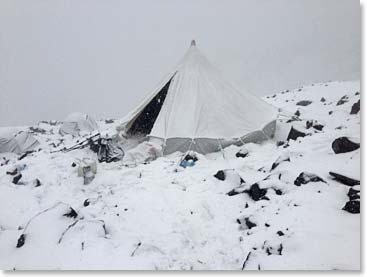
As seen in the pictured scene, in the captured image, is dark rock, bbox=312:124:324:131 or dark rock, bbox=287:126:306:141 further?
dark rock, bbox=312:124:324:131

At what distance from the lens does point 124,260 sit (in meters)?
2.68

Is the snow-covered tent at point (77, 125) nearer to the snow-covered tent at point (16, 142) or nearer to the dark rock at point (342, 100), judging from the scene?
the snow-covered tent at point (16, 142)

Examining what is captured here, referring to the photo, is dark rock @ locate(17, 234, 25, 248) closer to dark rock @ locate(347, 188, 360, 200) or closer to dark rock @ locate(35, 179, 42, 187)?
dark rock @ locate(35, 179, 42, 187)

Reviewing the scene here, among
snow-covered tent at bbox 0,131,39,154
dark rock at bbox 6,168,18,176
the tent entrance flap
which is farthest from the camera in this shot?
snow-covered tent at bbox 0,131,39,154

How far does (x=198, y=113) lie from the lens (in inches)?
224

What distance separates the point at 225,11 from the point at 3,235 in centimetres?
394

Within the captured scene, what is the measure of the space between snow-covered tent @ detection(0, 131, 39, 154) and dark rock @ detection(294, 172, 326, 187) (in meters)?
9.08

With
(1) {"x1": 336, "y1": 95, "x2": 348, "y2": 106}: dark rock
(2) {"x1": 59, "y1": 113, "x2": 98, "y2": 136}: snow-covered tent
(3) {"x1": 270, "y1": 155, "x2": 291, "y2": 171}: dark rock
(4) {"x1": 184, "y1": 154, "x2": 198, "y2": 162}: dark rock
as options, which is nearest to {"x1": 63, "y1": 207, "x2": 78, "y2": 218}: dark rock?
(4) {"x1": 184, "y1": 154, "x2": 198, "y2": 162}: dark rock

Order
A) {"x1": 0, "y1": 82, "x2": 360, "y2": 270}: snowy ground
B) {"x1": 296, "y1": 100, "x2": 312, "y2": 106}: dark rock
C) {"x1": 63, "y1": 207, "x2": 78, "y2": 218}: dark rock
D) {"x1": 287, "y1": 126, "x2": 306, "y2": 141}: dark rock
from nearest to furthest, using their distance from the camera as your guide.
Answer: {"x1": 0, "y1": 82, "x2": 360, "y2": 270}: snowy ground < {"x1": 63, "y1": 207, "x2": 78, "y2": 218}: dark rock < {"x1": 287, "y1": 126, "x2": 306, "y2": 141}: dark rock < {"x1": 296, "y1": 100, "x2": 312, "y2": 106}: dark rock

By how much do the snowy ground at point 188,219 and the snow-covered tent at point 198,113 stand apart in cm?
81

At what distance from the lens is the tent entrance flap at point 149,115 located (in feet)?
21.3

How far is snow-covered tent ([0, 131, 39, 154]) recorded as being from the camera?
32.6 ft

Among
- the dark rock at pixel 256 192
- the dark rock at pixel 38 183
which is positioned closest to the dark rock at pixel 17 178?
the dark rock at pixel 38 183

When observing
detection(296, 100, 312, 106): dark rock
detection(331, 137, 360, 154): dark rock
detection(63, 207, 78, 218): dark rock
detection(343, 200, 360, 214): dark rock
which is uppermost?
detection(331, 137, 360, 154): dark rock
